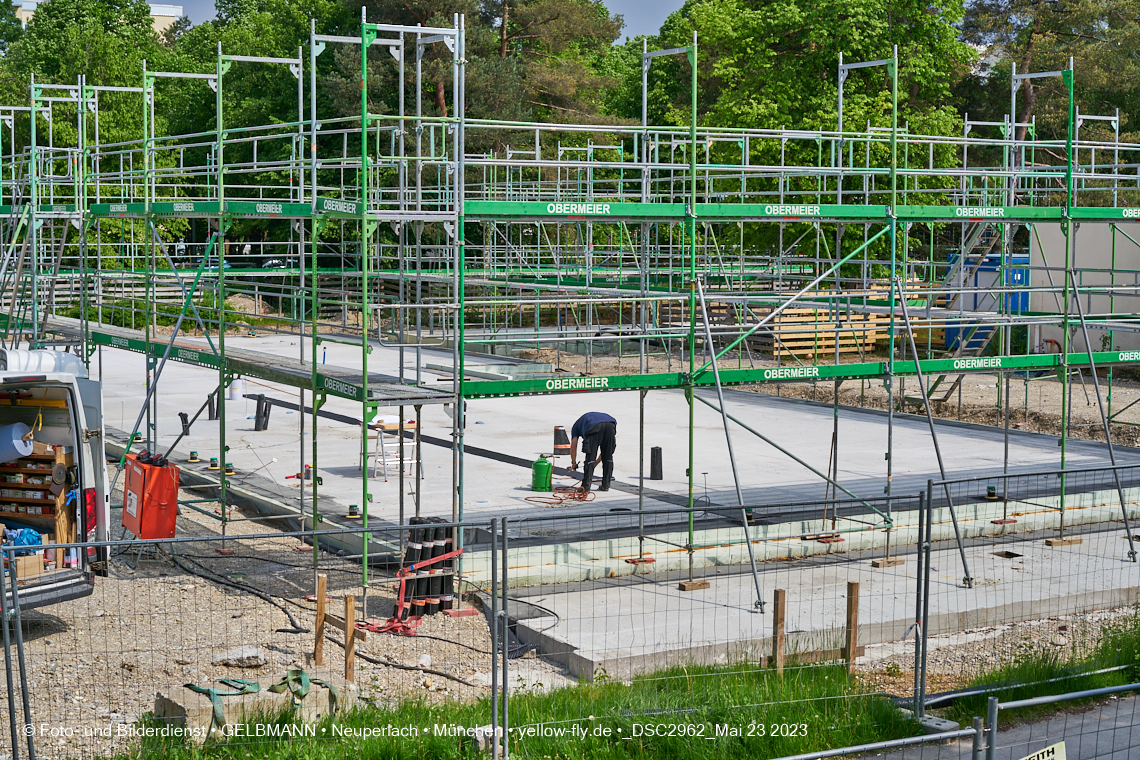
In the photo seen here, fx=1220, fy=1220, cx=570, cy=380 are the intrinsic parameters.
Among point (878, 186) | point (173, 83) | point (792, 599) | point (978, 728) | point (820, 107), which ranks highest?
point (173, 83)

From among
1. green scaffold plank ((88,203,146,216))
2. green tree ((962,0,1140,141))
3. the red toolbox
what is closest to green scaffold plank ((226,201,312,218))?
green scaffold plank ((88,203,146,216))

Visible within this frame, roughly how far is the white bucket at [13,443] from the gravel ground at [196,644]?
1401mm

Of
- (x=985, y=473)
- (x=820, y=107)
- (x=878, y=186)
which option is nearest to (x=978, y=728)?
(x=985, y=473)

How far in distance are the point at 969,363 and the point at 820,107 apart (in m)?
20.0

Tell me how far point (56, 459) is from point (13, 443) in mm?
408

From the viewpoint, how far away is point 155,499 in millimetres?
12320

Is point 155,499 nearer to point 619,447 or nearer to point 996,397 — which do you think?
point 619,447

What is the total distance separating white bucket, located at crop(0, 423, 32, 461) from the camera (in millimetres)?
10766

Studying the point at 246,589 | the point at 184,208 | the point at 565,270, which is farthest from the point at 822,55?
the point at 246,589

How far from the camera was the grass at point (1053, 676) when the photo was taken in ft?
27.8

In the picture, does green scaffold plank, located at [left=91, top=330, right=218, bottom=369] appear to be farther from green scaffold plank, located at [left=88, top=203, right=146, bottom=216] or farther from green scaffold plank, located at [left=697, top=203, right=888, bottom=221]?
green scaffold plank, located at [left=697, top=203, right=888, bottom=221]

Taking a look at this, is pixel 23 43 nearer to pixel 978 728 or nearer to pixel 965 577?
pixel 965 577

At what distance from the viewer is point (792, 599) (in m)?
11.6

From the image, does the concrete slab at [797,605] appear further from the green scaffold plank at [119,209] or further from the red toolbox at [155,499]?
the green scaffold plank at [119,209]
